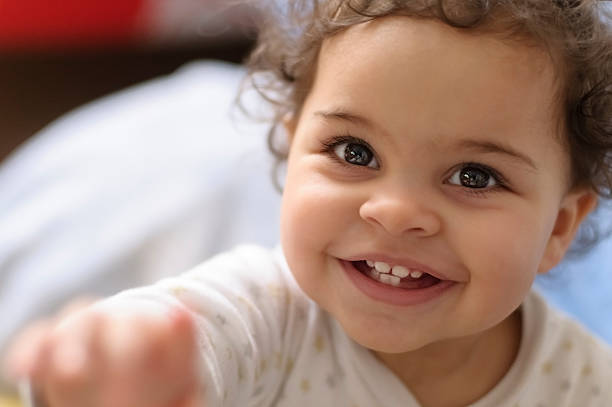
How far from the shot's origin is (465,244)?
0.80m

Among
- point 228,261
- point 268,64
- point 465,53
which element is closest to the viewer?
point 465,53

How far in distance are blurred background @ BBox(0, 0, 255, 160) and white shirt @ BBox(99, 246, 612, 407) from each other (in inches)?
55.0

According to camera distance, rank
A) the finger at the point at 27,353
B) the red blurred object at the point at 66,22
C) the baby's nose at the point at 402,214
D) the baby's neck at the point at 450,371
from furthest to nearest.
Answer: the red blurred object at the point at 66,22
the baby's neck at the point at 450,371
the baby's nose at the point at 402,214
the finger at the point at 27,353

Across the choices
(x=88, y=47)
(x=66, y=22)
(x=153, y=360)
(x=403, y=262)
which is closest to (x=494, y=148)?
(x=403, y=262)

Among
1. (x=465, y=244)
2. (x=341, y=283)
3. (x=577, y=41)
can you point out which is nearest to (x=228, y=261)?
(x=341, y=283)

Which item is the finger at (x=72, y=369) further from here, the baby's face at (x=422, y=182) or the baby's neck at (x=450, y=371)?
the baby's neck at (x=450, y=371)

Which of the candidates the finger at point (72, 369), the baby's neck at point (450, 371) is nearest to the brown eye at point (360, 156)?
the baby's neck at point (450, 371)

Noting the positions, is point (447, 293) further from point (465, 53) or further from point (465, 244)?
point (465, 53)

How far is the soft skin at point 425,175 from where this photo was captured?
0.79m

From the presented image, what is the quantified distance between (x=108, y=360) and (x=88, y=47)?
2284mm

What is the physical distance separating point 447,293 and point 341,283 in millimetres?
94

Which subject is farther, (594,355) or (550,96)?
(594,355)

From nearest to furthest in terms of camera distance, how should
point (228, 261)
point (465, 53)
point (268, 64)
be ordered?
point (465, 53)
point (228, 261)
point (268, 64)

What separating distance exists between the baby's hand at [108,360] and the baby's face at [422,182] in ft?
0.82
